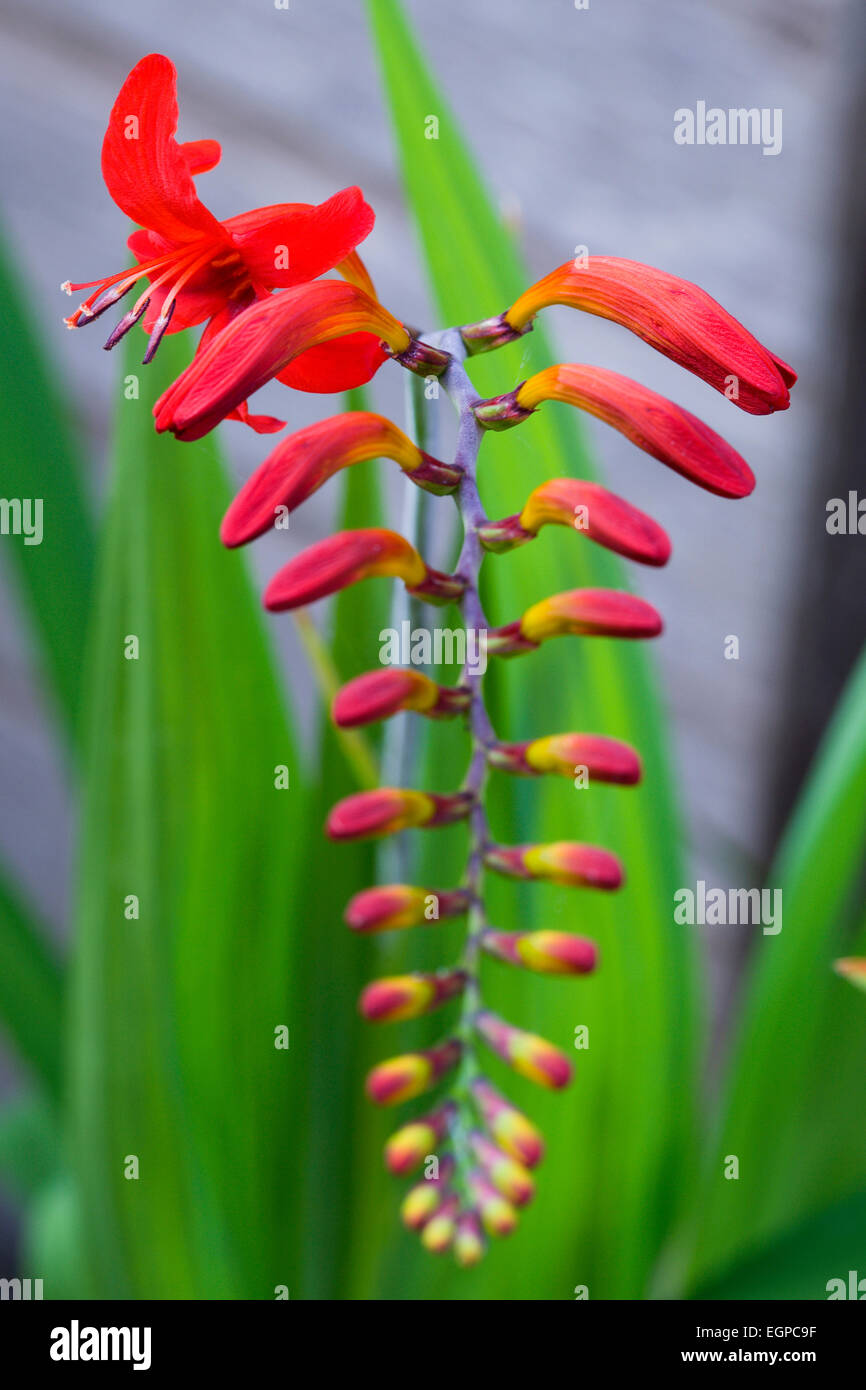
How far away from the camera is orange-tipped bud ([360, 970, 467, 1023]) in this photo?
0.82 ft

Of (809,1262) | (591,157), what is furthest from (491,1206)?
(591,157)

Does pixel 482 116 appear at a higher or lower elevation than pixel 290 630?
higher

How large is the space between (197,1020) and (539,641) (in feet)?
0.72

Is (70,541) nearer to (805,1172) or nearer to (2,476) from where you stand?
(2,476)

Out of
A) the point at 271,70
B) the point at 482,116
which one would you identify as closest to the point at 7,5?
the point at 271,70

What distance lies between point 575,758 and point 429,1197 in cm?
14

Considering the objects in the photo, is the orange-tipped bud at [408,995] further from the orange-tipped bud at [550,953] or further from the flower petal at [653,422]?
the flower petal at [653,422]

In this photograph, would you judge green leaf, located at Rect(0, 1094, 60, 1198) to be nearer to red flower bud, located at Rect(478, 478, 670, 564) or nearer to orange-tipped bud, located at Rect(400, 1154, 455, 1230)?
orange-tipped bud, located at Rect(400, 1154, 455, 1230)

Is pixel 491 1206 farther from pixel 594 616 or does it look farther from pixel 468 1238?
pixel 594 616

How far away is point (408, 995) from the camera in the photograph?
0.82 ft

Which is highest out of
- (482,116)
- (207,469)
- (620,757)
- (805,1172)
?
(482,116)

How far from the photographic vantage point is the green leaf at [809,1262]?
31 centimetres

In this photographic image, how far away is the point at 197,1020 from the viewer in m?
0.37

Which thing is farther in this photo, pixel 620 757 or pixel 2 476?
pixel 2 476
